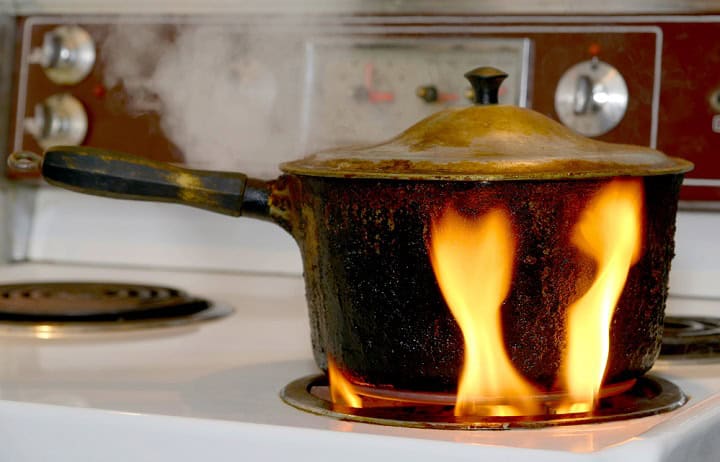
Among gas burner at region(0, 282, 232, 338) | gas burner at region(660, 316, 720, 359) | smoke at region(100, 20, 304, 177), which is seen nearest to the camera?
gas burner at region(660, 316, 720, 359)

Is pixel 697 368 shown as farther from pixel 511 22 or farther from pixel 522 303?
pixel 511 22

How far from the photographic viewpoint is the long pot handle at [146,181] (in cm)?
86

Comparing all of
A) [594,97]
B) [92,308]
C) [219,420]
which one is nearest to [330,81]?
[594,97]

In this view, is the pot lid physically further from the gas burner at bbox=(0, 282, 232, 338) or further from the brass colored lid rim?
the gas burner at bbox=(0, 282, 232, 338)

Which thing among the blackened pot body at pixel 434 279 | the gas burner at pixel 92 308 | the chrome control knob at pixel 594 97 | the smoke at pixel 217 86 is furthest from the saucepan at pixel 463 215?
the smoke at pixel 217 86

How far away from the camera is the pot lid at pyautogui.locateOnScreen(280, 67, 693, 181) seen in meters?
0.69

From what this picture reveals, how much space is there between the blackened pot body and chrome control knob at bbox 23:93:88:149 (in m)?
0.84

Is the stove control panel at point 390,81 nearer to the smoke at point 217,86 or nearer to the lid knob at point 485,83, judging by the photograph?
the smoke at point 217,86

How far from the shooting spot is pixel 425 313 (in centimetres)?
72

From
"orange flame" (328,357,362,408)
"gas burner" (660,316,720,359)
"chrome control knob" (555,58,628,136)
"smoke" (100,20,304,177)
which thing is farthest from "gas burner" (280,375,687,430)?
"smoke" (100,20,304,177)

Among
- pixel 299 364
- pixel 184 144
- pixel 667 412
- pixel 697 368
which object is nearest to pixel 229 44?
pixel 184 144

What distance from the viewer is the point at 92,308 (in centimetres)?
116

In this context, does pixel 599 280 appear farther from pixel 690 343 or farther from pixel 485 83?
pixel 690 343

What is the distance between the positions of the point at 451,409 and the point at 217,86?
0.86 metres
